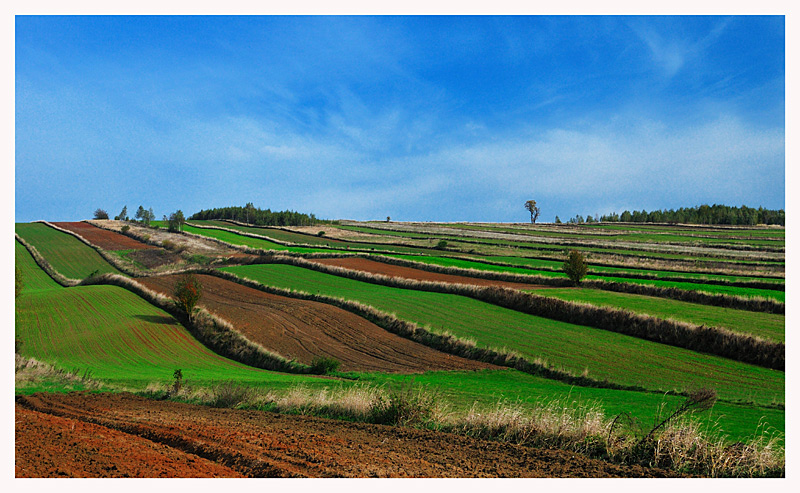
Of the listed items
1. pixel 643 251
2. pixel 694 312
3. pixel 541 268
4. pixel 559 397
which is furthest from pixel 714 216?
pixel 559 397

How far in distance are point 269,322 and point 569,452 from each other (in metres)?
21.2

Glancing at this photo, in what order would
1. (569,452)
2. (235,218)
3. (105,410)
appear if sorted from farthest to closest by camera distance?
(235,218)
(105,410)
(569,452)

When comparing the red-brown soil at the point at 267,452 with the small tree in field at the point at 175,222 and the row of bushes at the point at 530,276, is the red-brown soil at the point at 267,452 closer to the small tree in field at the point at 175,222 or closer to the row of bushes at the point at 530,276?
the row of bushes at the point at 530,276

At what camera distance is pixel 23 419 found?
7.63 meters

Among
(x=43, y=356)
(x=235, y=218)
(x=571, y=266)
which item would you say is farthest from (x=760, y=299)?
(x=235, y=218)

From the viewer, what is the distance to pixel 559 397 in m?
12.2

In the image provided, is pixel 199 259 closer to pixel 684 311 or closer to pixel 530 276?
pixel 530 276

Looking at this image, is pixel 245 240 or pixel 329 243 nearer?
pixel 329 243

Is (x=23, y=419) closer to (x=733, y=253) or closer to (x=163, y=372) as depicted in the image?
(x=163, y=372)

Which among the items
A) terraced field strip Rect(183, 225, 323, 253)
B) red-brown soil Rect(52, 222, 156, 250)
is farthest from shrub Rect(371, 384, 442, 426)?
red-brown soil Rect(52, 222, 156, 250)

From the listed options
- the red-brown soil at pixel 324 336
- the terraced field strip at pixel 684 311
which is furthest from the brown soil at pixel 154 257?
the terraced field strip at pixel 684 311

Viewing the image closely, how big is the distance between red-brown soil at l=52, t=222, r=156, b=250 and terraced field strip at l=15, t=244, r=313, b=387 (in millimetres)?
36323

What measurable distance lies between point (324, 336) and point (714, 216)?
121 m

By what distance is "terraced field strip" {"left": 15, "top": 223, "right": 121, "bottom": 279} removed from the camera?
2141 inches
